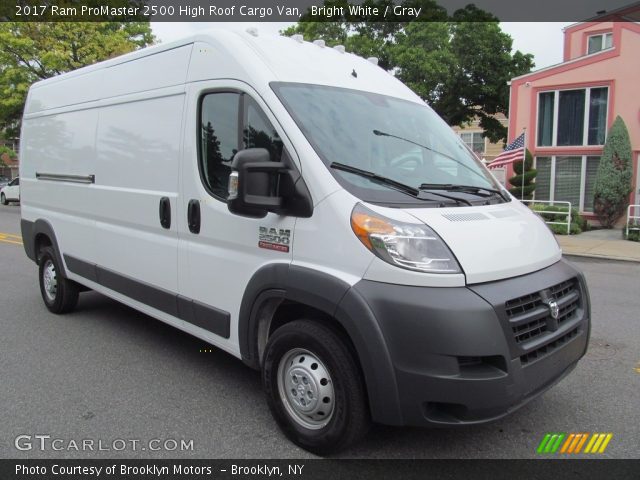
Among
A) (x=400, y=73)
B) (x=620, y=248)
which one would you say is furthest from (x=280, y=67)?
(x=400, y=73)

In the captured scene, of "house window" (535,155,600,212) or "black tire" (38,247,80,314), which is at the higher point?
"house window" (535,155,600,212)

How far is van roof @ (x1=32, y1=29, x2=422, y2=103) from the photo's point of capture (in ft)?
11.1

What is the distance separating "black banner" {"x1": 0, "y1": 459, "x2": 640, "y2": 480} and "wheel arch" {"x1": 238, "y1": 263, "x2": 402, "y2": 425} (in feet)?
1.48

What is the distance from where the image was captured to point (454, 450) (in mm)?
3172

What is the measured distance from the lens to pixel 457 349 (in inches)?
101

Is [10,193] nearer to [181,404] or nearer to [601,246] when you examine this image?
[601,246]

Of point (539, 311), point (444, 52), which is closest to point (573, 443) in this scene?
point (539, 311)

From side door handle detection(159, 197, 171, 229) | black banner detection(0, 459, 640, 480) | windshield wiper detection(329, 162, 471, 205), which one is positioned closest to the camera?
black banner detection(0, 459, 640, 480)

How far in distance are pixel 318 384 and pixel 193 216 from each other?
154cm

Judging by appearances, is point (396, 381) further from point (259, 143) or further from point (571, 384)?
point (571, 384)

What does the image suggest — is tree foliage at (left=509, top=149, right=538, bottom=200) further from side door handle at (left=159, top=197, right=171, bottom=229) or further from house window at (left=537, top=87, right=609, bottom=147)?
side door handle at (left=159, top=197, right=171, bottom=229)

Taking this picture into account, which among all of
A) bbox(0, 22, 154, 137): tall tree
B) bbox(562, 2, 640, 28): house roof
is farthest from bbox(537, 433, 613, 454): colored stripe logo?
bbox(0, 22, 154, 137): tall tree

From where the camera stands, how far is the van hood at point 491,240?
8.97 feet

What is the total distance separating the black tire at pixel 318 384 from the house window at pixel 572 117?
57.0ft
